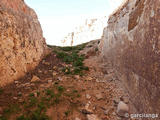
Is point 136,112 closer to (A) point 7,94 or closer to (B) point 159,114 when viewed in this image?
(B) point 159,114

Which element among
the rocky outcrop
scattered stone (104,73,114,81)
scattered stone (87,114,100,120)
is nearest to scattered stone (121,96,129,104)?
scattered stone (87,114,100,120)

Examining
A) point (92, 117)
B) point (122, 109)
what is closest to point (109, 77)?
point (122, 109)

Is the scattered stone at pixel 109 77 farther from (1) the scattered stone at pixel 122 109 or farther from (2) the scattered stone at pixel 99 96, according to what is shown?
(1) the scattered stone at pixel 122 109

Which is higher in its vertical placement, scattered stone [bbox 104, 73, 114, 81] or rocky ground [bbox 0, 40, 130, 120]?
scattered stone [bbox 104, 73, 114, 81]

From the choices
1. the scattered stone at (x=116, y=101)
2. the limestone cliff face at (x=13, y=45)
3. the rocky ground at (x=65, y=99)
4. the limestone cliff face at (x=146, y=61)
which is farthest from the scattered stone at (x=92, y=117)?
the limestone cliff face at (x=13, y=45)

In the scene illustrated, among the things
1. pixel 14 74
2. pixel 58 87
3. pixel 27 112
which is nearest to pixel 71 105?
pixel 58 87

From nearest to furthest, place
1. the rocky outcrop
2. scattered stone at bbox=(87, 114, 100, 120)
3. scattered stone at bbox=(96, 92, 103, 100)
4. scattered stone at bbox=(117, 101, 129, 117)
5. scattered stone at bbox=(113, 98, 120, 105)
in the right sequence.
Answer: scattered stone at bbox=(87, 114, 100, 120), scattered stone at bbox=(117, 101, 129, 117), scattered stone at bbox=(113, 98, 120, 105), scattered stone at bbox=(96, 92, 103, 100), the rocky outcrop

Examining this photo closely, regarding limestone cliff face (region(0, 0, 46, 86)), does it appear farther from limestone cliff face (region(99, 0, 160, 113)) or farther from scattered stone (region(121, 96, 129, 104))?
limestone cliff face (region(99, 0, 160, 113))

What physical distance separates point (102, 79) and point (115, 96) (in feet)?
5.04

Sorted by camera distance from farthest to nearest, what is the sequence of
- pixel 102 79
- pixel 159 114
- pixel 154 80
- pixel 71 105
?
pixel 102 79 → pixel 71 105 → pixel 154 80 → pixel 159 114

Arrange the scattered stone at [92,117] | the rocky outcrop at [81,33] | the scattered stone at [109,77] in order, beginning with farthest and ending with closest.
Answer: the rocky outcrop at [81,33]
the scattered stone at [109,77]
the scattered stone at [92,117]

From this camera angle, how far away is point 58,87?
4.43 metres

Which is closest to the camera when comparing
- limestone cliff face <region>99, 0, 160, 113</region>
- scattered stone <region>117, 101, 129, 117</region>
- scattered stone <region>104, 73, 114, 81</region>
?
limestone cliff face <region>99, 0, 160, 113</region>

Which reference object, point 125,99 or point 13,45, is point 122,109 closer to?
point 125,99
